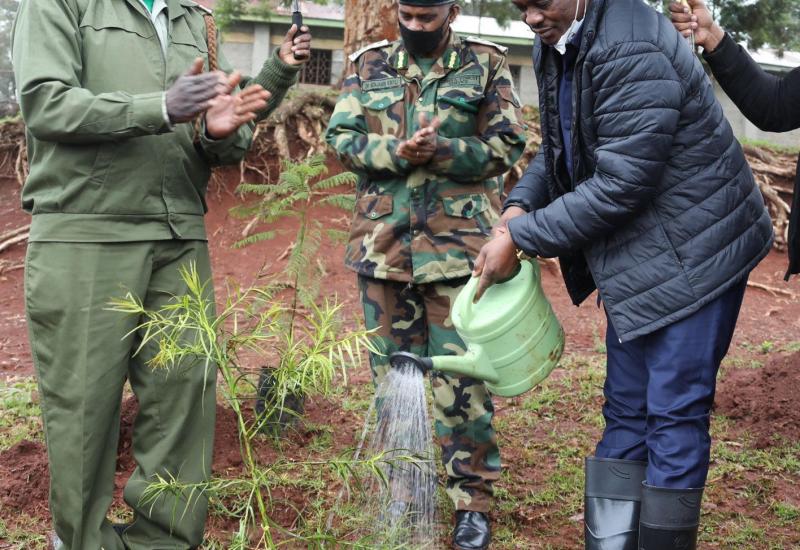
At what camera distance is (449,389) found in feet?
12.2

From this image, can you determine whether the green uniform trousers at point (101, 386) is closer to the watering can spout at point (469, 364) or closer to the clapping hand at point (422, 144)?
the watering can spout at point (469, 364)

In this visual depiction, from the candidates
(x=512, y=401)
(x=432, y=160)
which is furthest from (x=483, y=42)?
(x=512, y=401)

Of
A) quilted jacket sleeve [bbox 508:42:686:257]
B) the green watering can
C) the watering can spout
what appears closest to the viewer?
quilted jacket sleeve [bbox 508:42:686:257]

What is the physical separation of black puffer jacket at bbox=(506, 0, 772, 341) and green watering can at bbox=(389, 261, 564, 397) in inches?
9.8

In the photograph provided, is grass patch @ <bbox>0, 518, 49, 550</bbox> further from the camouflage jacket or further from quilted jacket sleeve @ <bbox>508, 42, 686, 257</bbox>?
quilted jacket sleeve @ <bbox>508, 42, 686, 257</bbox>

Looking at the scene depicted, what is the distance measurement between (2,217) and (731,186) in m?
8.55

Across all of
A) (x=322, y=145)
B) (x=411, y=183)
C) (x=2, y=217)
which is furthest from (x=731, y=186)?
(x=2, y=217)

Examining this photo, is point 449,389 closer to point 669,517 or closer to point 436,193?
point 436,193

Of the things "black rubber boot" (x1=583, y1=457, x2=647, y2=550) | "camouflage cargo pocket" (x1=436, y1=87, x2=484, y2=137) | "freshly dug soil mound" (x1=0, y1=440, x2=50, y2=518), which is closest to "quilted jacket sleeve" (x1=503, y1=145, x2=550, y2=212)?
"camouflage cargo pocket" (x1=436, y1=87, x2=484, y2=137)

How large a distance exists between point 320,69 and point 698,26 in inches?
663

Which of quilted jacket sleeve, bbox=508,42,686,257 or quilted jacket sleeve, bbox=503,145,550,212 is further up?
quilted jacket sleeve, bbox=508,42,686,257

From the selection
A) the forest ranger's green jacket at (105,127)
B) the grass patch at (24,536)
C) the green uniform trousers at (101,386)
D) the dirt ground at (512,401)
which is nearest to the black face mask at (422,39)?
the forest ranger's green jacket at (105,127)

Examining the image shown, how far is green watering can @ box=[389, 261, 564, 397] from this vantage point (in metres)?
2.99

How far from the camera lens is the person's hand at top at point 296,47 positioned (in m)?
3.57
